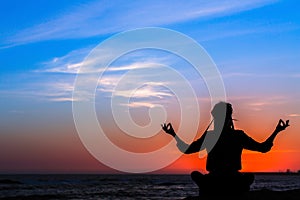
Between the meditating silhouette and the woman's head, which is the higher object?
the woman's head

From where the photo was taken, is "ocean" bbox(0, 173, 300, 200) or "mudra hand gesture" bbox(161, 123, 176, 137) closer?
"mudra hand gesture" bbox(161, 123, 176, 137)

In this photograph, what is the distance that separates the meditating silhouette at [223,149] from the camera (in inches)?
278

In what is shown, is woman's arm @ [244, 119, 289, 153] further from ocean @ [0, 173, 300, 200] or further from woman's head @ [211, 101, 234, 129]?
ocean @ [0, 173, 300, 200]

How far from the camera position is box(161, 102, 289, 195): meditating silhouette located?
7.06m

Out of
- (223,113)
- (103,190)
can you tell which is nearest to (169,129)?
(223,113)

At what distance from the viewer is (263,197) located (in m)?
9.09

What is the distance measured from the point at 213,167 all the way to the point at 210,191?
392 mm

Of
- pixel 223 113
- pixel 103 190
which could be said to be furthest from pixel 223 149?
pixel 103 190

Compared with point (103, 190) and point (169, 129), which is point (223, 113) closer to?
point (169, 129)

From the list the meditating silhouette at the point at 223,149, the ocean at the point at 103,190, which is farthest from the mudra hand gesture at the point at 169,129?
the ocean at the point at 103,190

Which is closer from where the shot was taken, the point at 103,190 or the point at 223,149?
the point at 223,149

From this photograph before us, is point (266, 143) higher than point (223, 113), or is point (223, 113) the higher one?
point (223, 113)

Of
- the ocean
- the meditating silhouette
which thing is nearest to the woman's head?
the meditating silhouette

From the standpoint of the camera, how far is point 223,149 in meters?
7.11
